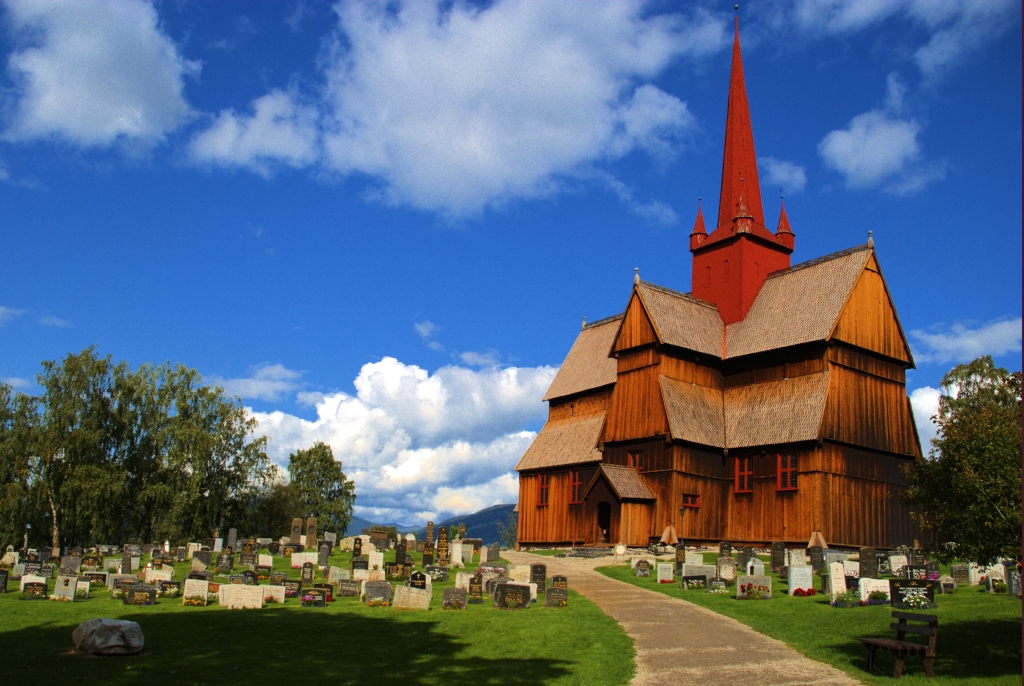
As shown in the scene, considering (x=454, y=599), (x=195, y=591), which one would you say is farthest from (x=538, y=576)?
(x=195, y=591)

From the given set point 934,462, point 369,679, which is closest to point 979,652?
point 934,462

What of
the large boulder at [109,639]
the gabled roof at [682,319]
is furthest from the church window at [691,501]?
the large boulder at [109,639]

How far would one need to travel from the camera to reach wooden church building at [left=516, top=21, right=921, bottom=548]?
3634cm

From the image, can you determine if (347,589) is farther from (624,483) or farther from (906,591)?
(624,483)

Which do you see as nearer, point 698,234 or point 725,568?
→ point 725,568

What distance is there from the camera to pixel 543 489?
47062 millimetres

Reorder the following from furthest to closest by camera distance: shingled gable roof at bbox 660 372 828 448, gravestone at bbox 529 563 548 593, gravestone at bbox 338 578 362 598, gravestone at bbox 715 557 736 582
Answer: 1. shingled gable roof at bbox 660 372 828 448
2. gravestone at bbox 715 557 736 582
3. gravestone at bbox 529 563 548 593
4. gravestone at bbox 338 578 362 598

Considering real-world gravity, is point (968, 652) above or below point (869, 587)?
below

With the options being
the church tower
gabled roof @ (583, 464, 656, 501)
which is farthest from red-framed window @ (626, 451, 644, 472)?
the church tower

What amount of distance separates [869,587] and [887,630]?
4.47m

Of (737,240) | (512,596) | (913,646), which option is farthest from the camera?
(737,240)

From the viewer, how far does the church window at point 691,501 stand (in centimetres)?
3775

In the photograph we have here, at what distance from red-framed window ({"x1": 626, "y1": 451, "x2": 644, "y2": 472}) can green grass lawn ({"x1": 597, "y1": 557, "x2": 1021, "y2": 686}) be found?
601 inches

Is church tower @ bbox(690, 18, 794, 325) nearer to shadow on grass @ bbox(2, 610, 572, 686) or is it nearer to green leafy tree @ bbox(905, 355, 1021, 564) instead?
green leafy tree @ bbox(905, 355, 1021, 564)
